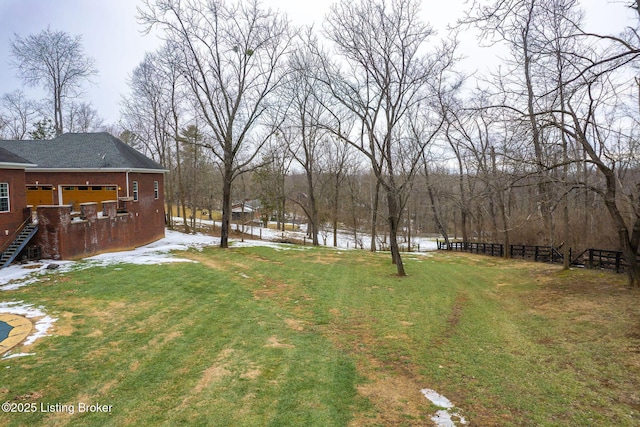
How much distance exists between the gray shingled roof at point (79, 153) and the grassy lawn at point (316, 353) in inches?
382

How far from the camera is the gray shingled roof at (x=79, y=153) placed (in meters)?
20.3

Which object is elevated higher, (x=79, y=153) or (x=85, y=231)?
(x=79, y=153)

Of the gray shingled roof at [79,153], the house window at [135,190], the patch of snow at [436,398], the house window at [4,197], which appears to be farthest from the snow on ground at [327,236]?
the patch of snow at [436,398]

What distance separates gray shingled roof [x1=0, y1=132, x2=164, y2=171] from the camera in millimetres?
20266

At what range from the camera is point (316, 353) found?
729 cm

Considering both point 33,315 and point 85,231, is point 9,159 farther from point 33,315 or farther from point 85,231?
point 33,315

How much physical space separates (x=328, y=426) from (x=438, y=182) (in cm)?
3295

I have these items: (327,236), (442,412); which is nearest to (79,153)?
(442,412)

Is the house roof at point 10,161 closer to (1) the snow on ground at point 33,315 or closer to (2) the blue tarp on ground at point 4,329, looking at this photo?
(1) the snow on ground at point 33,315

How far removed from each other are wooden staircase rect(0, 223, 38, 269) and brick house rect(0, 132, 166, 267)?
28 cm

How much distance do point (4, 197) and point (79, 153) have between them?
308 inches

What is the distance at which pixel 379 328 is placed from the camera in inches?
357

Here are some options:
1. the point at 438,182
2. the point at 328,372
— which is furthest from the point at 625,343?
the point at 438,182

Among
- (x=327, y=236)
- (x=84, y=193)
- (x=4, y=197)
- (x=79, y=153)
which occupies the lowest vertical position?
A: (x=327, y=236)
